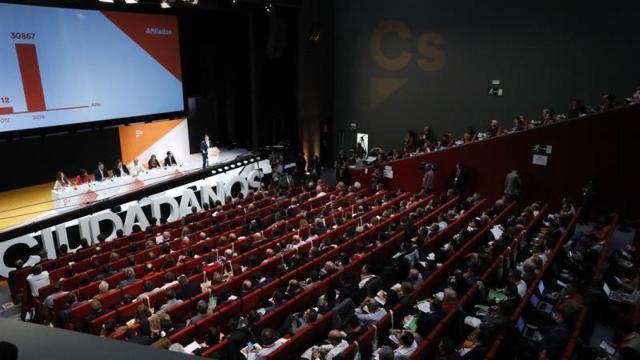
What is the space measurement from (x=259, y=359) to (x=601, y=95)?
1342 cm

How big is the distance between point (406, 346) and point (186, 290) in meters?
3.55

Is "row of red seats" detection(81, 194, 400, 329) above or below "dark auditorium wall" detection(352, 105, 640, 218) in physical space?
below

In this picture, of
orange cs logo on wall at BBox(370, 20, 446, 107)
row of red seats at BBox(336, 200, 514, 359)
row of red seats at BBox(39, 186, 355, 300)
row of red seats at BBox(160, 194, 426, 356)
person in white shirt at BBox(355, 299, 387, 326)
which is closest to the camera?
row of red seats at BBox(336, 200, 514, 359)

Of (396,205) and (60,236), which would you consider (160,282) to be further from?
(396,205)

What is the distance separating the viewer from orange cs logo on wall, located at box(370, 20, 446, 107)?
1688cm

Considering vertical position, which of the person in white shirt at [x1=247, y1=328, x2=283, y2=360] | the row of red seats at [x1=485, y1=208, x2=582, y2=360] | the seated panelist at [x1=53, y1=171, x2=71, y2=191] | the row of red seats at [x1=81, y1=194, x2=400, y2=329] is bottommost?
the row of red seats at [x1=81, y1=194, x2=400, y2=329]

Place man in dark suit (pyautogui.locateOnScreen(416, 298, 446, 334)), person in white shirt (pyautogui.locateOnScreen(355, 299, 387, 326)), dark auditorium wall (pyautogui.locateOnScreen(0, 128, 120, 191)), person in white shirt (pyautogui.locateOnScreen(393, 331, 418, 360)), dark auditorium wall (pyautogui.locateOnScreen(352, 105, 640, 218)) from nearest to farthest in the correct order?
1. person in white shirt (pyautogui.locateOnScreen(393, 331, 418, 360))
2. man in dark suit (pyautogui.locateOnScreen(416, 298, 446, 334))
3. person in white shirt (pyautogui.locateOnScreen(355, 299, 387, 326))
4. dark auditorium wall (pyautogui.locateOnScreen(352, 105, 640, 218))
5. dark auditorium wall (pyautogui.locateOnScreen(0, 128, 120, 191))

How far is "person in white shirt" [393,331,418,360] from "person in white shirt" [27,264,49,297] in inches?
255

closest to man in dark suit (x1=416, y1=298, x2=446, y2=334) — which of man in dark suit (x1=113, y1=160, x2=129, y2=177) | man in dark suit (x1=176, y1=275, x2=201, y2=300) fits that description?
man in dark suit (x1=176, y1=275, x2=201, y2=300)

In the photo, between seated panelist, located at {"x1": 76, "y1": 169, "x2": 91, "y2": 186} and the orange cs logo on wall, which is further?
the orange cs logo on wall

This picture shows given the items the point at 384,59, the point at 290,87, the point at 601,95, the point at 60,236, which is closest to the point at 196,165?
the point at 290,87

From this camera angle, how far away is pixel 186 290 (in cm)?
727

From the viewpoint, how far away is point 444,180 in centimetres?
1462

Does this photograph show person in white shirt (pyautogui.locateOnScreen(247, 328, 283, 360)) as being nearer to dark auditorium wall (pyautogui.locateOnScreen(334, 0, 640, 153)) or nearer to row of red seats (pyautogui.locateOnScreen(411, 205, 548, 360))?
row of red seats (pyautogui.locateOnScreen(411, 205, 548, 360))
